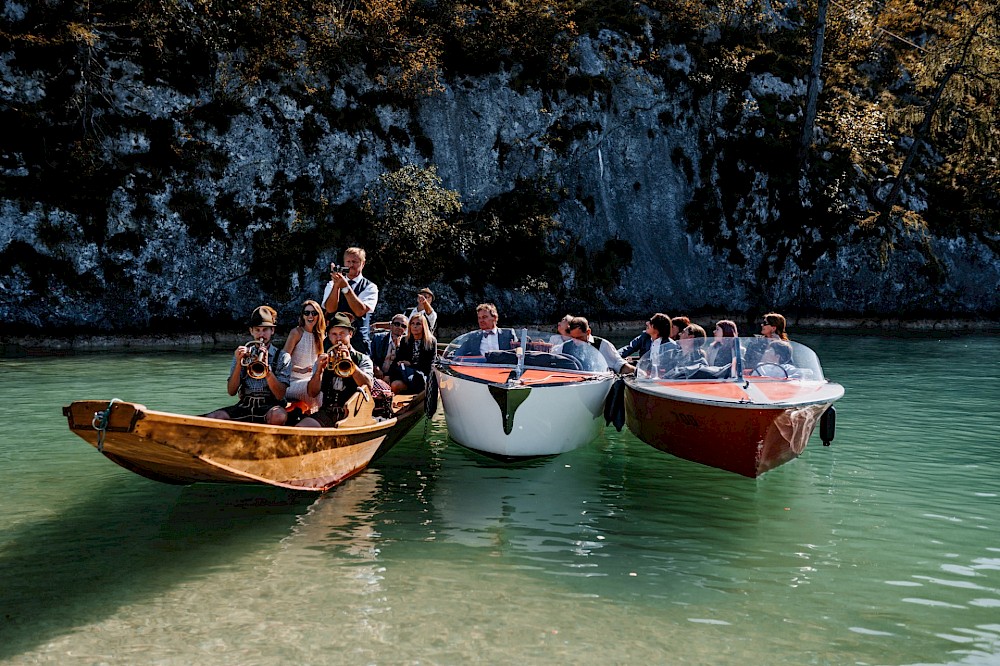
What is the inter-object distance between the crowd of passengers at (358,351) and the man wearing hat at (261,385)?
0.01m

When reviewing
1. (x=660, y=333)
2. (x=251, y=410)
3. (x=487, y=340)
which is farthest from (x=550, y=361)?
(x=251, y=410)

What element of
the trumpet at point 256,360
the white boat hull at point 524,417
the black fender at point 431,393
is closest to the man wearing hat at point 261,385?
the trumpet at point 256,360

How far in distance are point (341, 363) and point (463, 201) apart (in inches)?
1007

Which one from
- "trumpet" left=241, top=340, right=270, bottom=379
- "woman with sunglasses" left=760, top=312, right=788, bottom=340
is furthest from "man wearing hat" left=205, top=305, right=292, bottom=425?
"woman with sunglasses" left=760, top=312, right=788, bottom=340

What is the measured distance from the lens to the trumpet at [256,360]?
7.98 metres

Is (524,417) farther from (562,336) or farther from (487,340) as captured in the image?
(487,340)

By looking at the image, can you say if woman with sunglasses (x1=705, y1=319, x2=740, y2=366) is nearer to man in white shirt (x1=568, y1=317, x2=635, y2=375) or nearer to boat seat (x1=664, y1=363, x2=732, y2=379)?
boat seat (x1=664, y1=363, x2=732, y2=379)

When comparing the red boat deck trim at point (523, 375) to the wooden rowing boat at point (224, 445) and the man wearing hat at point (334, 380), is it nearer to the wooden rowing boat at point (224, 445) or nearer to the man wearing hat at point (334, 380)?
the wooden rowing boat at point (224, 445)

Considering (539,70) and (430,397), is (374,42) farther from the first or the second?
(430,397)

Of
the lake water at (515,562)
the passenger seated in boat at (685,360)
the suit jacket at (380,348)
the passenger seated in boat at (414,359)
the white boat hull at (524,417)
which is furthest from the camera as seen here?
the suit jacket at (380,348)

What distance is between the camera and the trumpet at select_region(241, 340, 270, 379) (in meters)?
7.98

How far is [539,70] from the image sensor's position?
35219mm

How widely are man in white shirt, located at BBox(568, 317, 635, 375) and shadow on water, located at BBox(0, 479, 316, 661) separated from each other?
4679mm

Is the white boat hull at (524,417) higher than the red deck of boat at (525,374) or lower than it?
lower
